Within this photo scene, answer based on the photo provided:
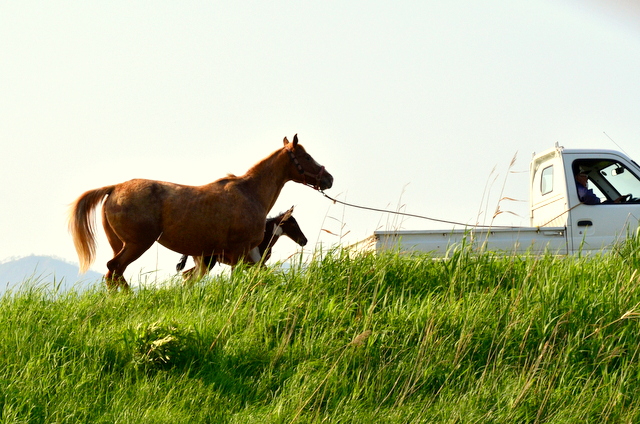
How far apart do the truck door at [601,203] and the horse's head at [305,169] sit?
11.4ft

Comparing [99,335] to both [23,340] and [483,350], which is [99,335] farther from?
[483,350]

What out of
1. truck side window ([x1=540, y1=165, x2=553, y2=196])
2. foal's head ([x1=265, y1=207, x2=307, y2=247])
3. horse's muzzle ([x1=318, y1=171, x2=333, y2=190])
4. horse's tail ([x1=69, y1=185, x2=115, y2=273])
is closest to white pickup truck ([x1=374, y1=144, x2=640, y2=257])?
truck side window ([x1=540, y1=165, x2=553, y2=196])

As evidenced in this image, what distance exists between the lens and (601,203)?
9984 mm

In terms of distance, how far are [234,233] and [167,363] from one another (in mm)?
3404

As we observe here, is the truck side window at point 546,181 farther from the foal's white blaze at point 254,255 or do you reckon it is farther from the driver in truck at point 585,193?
the foal's white blaze at point 254,255

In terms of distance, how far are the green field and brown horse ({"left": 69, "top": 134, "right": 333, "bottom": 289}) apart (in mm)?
1687

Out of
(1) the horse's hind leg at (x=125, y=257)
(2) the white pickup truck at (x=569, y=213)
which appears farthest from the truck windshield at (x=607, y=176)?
(1) the horse's hind leg at (x=125, y=257)

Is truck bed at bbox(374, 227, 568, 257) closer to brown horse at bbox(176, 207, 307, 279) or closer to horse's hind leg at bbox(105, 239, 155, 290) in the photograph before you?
brown horse at bbox(176, 207, 307, 279)

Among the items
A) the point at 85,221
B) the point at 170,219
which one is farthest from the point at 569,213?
the point at 85,221

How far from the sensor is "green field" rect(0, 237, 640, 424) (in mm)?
4711

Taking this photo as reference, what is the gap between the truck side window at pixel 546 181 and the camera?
10.8 meters

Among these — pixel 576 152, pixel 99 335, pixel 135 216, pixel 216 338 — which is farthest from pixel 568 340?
pixel 576 152

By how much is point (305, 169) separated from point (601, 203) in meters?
4.25

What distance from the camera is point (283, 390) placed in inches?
189
